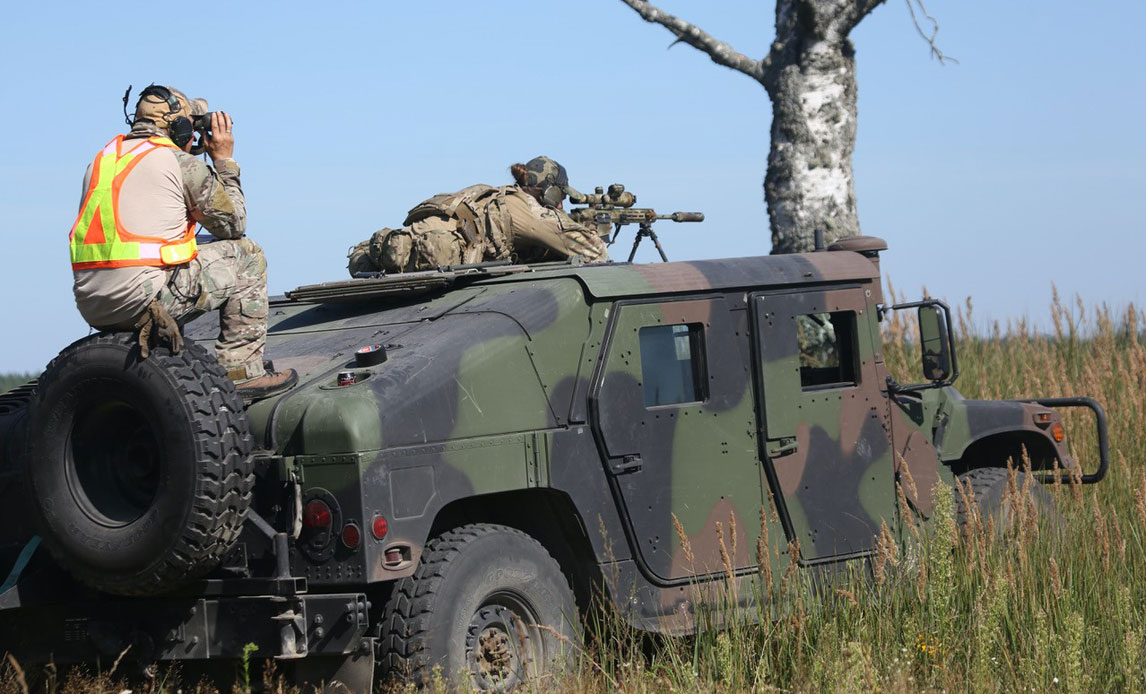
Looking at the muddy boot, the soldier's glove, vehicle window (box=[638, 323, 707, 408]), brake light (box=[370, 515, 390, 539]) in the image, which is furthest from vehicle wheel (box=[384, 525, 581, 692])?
the soldier's glove

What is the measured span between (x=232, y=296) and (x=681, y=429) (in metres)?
2.07

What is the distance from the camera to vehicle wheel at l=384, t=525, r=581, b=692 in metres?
5.91

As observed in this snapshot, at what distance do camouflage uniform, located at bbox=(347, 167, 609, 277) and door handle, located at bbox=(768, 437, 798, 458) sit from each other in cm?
175

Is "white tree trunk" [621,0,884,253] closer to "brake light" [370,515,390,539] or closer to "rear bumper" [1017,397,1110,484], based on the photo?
"rear bumper" [1017,397,1110,484]

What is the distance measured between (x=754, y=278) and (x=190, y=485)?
3.04 metres

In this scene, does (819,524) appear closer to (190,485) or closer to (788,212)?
(190,485)

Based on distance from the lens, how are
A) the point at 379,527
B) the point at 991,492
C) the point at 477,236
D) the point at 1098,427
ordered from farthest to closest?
the point at 1098,427, the point at 477,236, the point at 991,492, the point at 379,527

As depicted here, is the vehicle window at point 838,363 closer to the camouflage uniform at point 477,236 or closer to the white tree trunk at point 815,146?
the camouflage uniform at point 477,236

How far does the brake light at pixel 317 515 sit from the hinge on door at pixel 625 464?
1.41 metres

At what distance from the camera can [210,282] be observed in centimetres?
638

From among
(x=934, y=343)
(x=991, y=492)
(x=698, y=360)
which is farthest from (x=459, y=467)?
(x=991, y=492)

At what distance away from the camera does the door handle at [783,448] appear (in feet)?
24.0

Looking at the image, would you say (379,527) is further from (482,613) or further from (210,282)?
(210,282)

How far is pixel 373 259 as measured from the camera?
851 cm
